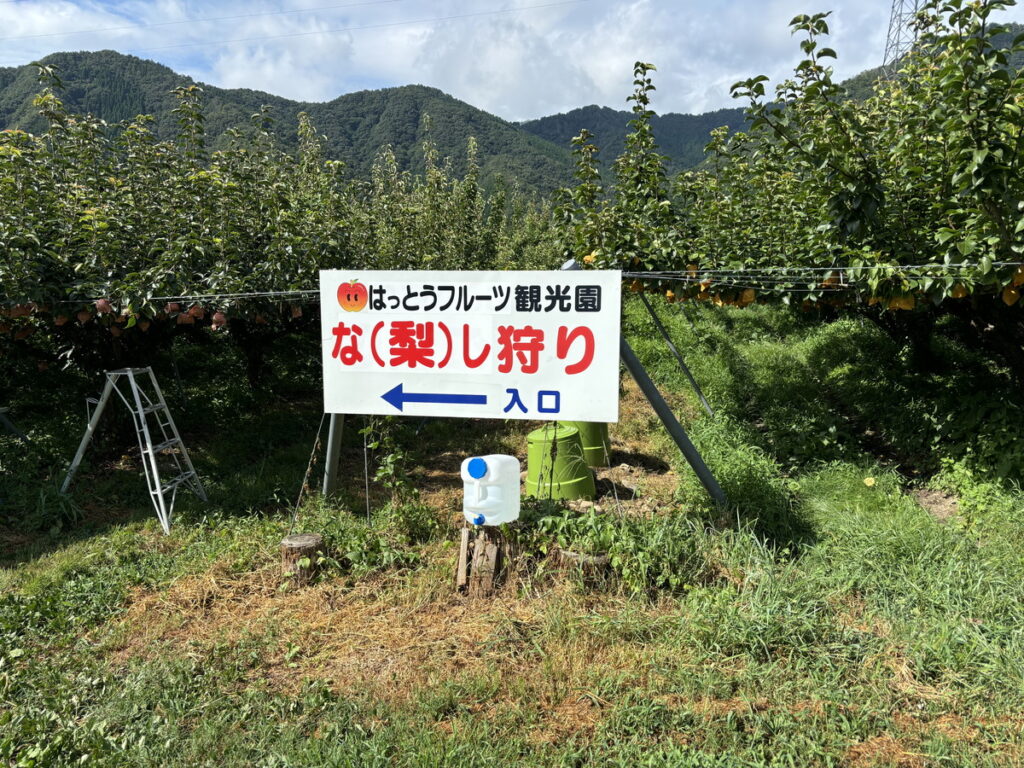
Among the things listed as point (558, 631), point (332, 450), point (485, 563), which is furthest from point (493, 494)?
point (332, 450)

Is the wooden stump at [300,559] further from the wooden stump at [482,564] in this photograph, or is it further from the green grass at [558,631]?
the wooden stump at [482,564]

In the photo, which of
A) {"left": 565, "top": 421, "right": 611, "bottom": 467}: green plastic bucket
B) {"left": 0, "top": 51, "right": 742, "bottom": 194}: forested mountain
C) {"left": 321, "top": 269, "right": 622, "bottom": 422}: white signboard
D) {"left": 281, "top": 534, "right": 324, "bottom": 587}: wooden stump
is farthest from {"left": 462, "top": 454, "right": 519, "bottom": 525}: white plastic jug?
{"left": 0, "top": 51, "right": 742, "bottom": 194}: forested mountain

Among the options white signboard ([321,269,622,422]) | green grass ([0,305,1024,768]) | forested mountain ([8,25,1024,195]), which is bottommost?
green grass ([0,305,1024,768])

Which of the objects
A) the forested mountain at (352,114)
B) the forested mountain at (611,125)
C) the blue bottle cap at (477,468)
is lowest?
the blue bottle cap at (477,468)

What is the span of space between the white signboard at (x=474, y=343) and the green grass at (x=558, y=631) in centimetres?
87

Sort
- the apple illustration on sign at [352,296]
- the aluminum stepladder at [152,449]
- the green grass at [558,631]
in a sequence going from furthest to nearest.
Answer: the aluminum stepladder at [152,449] < the apple illustration on sign at [352,296] < the green grass at [558,631]

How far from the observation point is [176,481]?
5.23m

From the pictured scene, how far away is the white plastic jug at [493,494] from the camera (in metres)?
3.79

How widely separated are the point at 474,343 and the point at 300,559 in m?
1.84

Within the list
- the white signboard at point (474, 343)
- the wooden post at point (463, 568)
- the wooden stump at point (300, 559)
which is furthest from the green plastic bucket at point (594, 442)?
the wooden stump at point (300, 559)

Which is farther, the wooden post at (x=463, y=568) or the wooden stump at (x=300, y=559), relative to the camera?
the wooden stump at (x=300, y=559)

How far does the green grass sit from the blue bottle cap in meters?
0.56

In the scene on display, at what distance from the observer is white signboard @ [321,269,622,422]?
12.5 feet

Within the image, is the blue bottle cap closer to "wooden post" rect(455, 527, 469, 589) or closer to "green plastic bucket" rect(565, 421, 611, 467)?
"wooden post" rect(455, 527, 469, 589)
